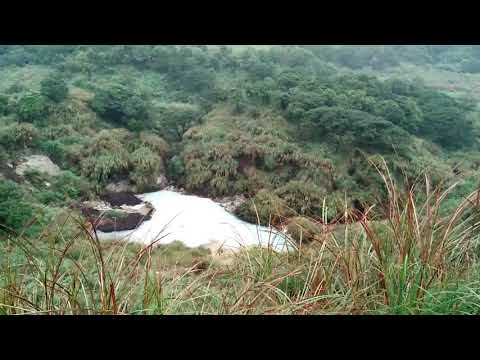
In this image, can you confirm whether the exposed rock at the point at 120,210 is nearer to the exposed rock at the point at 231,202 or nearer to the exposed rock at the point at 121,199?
the exposed rock at the point at 121,199

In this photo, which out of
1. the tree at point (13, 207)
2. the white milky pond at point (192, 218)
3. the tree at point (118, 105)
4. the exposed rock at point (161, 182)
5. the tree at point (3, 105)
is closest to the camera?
the tree at point (13, 207)

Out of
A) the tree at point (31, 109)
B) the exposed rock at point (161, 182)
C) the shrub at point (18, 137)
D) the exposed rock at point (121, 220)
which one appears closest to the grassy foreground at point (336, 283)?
the exposed rock at point (121, 220)

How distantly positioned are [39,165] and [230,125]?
1752 mm

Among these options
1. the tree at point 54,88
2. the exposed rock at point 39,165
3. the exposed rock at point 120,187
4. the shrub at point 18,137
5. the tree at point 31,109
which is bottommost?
the exposed rock at point 120,187

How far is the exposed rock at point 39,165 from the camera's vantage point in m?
3.45

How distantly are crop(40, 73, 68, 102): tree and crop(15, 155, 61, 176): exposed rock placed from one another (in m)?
0.70

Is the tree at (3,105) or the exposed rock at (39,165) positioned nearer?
the exposed rock at (39,165)

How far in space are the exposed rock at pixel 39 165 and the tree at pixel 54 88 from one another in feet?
2.31

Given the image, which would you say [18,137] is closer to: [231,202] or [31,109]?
[31,109]

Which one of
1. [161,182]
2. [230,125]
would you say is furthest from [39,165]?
[230,125]
